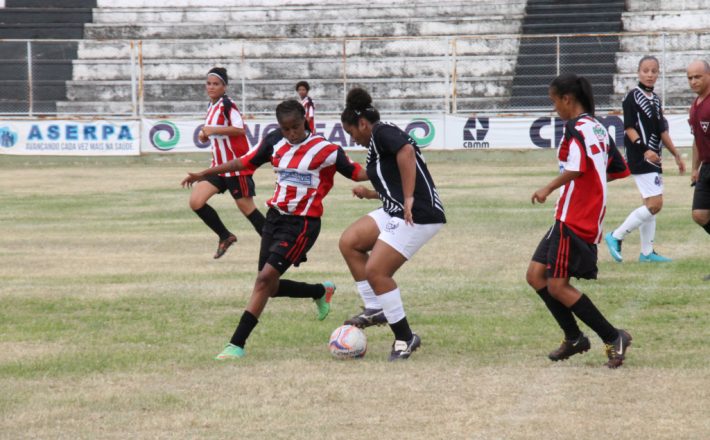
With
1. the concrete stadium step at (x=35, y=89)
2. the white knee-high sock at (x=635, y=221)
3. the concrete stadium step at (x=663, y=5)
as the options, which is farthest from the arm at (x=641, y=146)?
the concrete stadium step at (x=35, y=89)

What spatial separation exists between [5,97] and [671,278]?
26.1 m

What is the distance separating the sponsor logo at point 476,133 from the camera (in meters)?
30.0

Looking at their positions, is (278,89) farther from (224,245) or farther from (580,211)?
(580,211)

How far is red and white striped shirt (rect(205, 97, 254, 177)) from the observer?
13523mm

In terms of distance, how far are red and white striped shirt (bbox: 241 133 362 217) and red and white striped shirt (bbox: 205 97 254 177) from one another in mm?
4834

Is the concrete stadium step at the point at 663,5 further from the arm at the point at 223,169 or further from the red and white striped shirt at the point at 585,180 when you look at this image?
the red and white striped shirt at the point at 585,180

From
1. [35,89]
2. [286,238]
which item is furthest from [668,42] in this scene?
[286,238]

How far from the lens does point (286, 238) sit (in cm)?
855

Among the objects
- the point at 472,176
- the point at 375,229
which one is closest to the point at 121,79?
the point at 472,176

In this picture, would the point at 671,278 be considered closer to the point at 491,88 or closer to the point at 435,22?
the point at 491,88

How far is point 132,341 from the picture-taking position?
8.80 metres

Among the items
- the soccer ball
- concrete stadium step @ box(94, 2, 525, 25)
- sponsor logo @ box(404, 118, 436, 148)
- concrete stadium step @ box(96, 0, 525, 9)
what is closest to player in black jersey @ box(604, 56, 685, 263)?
the soccer ball

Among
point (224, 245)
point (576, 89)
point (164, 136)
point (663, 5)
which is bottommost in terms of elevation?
point (224, 245)

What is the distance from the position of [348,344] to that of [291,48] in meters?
27.7
